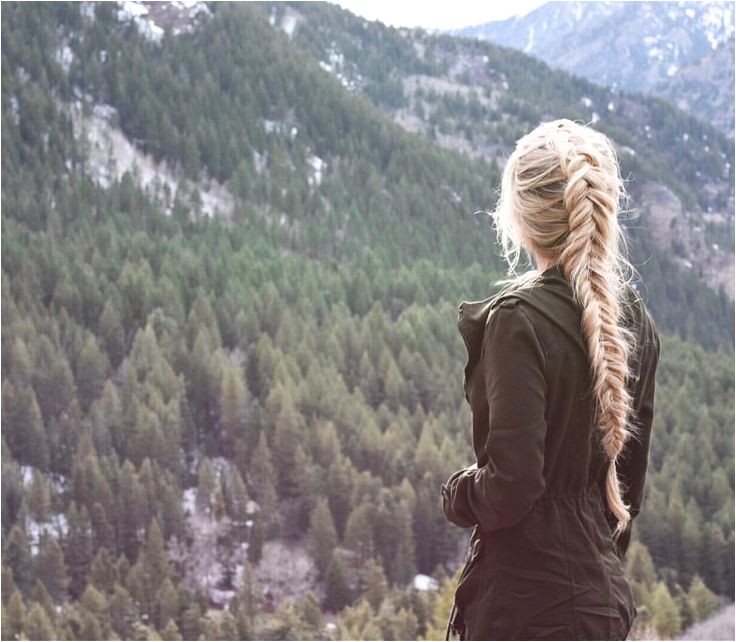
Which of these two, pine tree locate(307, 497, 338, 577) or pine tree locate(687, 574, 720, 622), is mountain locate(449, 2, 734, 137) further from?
pine tree locate(687, 574, 720, 622)

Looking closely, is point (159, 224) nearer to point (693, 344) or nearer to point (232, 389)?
point (232, 389)

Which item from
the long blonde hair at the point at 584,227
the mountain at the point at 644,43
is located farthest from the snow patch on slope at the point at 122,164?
the mountain at the point at 644,43

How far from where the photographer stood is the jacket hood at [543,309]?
1.79 metres

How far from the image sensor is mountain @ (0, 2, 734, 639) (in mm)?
31031

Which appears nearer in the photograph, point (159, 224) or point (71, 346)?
point (71, 346)

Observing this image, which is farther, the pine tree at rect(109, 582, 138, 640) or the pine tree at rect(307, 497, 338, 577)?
the pine tree at rect(307, 497, 338, 577)

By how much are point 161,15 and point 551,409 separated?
243 ft

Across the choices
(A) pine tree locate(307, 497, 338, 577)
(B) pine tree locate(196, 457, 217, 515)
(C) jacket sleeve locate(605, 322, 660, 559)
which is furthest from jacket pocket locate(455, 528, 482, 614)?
(B) pine tree locate(196, 457, 217, 515)

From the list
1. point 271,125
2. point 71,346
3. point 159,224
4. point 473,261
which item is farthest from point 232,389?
point 271,125

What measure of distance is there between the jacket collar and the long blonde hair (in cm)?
2

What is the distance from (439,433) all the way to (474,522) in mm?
35018

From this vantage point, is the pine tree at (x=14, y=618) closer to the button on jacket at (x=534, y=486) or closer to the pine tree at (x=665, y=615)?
the pine tree at (x=665, y=615)

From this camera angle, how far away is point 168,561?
32.0 metres

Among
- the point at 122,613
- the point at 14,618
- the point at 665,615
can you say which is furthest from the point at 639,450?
the point at 14,618
